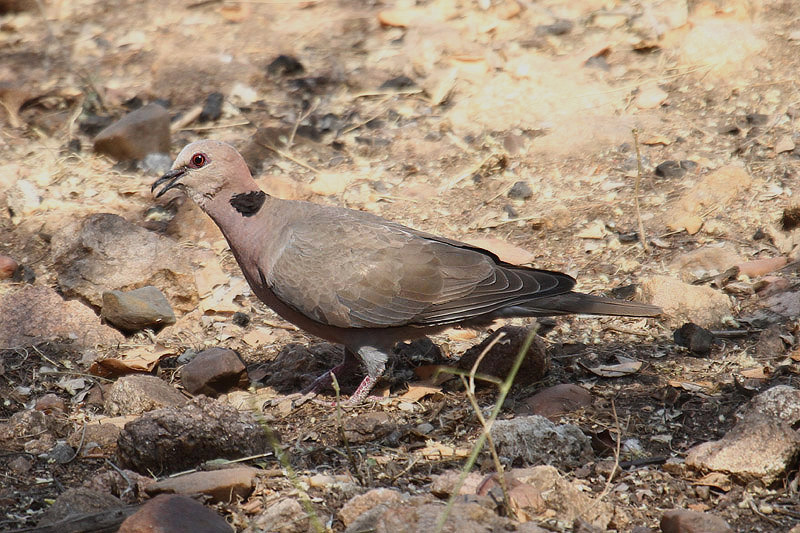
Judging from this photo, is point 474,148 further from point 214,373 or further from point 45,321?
point 45,321

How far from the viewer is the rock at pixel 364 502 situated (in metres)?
2.89

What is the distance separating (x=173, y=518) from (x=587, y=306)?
2.26 metres

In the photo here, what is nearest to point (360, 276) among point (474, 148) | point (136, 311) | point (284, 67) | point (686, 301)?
point (136, 311)

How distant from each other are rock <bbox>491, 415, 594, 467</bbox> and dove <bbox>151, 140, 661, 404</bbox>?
3.21ft

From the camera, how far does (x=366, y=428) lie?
383 cm

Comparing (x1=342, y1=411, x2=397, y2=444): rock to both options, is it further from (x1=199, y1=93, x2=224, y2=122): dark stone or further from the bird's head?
(x1=199, y1=93, x2=224, y2=122): dark stone

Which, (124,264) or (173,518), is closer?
(173,518)

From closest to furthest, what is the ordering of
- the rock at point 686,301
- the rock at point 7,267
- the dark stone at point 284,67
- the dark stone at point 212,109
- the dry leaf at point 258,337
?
the rock at point 686,301, the dry leaf at point 258,337, the rock at point 7,267, the dark stone at point 212,109, the dark stone at point 284,67

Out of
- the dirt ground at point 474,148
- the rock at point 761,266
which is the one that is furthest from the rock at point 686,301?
the rock at point 761,266

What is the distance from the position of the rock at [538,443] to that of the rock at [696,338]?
1.23 meters

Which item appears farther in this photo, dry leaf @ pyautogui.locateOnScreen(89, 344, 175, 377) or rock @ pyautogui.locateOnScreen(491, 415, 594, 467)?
dry leaf @ pyautogui.locateOnScreen(89, 344, 175, 377)

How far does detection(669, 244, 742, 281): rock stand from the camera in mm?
5102

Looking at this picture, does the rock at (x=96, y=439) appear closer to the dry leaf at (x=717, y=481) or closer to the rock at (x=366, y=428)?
the rock at (x=366, y=428)

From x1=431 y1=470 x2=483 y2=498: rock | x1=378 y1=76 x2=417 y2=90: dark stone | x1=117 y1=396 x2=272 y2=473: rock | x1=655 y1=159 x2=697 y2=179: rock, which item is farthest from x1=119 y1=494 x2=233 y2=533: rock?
x1=378 y1=76 x2=417 y2=90: dark stone
